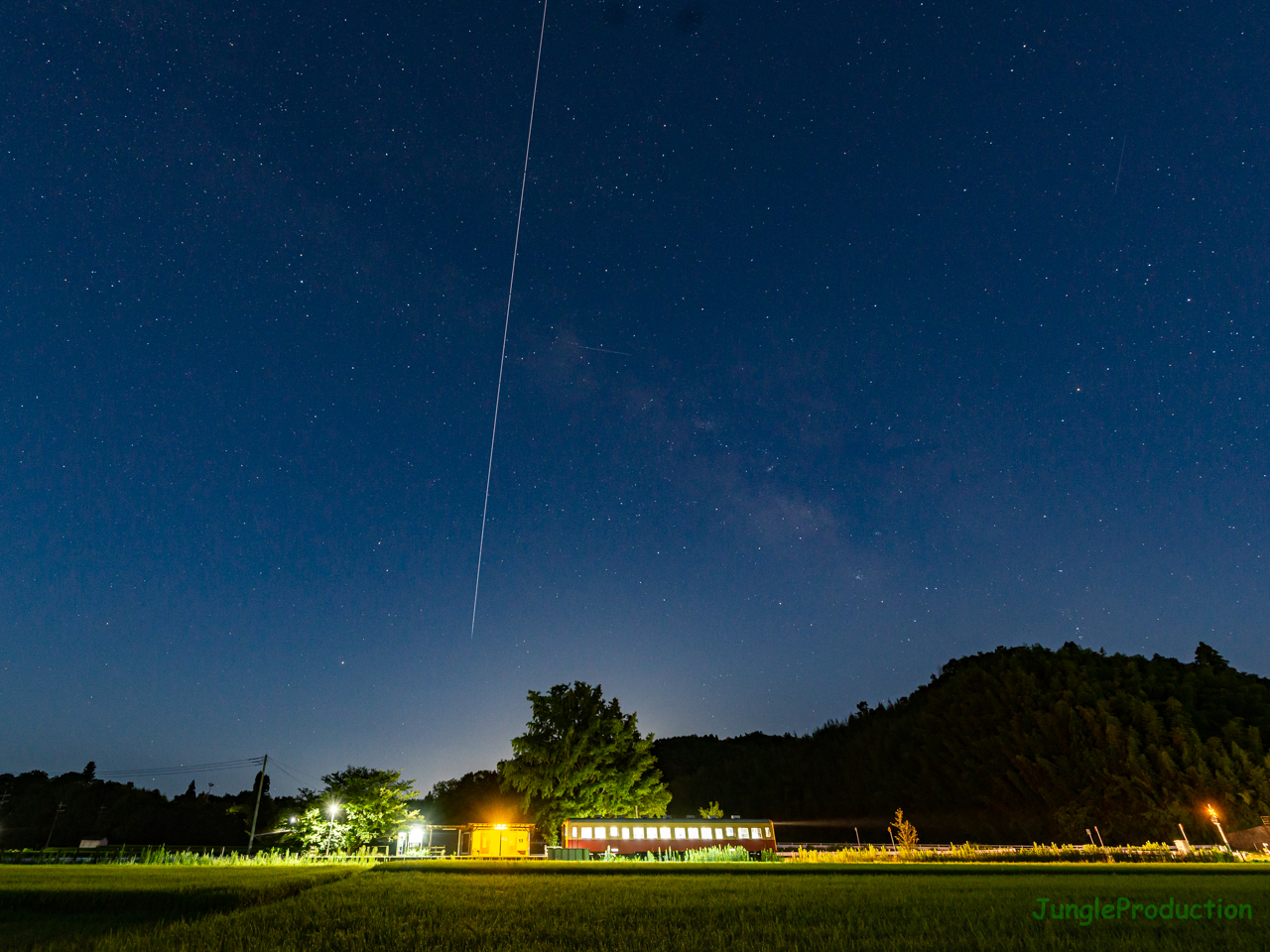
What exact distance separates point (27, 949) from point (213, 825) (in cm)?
10701

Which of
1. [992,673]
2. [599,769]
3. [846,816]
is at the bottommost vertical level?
[846,816]

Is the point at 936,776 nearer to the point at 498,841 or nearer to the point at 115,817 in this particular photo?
the point at 498,841

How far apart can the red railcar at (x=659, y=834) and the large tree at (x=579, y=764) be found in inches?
126

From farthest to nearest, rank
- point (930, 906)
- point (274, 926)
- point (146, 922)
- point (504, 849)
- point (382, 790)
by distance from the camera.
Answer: point (504, 849) < point (382, 790) < point (930, 906) < point (146, 922) < point (274, 926)

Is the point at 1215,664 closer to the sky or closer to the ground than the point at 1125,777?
closer to the sky

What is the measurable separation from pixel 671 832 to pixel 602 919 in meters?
39.6

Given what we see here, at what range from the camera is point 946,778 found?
6800 cm

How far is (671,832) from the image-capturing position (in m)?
41.7

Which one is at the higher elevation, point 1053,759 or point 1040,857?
point 1053,759

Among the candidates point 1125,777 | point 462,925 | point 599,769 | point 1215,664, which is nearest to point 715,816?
point 599,769

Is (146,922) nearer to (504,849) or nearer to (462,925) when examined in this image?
(462,925)

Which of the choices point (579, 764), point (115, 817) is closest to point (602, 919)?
point (579, 764)

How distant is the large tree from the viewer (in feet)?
151

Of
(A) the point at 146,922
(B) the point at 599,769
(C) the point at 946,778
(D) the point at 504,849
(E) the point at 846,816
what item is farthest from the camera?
(E) the point at 846,816
